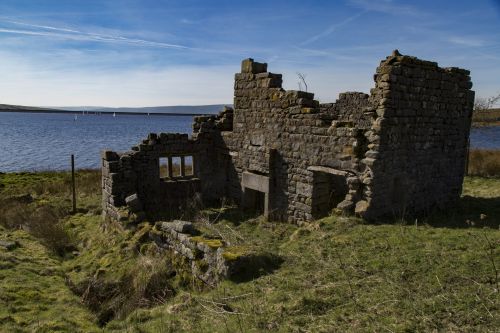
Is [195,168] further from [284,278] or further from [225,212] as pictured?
[284,278]

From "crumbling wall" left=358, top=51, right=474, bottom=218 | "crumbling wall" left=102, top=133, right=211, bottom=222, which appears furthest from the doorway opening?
"crumbling wall" left=102, top=133, right=211, bottom=222

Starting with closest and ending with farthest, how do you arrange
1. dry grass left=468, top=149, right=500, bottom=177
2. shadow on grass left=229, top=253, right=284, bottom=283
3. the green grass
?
the green grass, shadow on grass left=229, top=253, right=284, bottom=283, dry grass left=468, top=149, right=500, bottom=177

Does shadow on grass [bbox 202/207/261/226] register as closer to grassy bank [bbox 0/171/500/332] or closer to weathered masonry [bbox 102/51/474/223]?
weathered masonry [bbox 102/51/474/223]

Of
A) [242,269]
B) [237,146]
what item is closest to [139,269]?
[242,269]

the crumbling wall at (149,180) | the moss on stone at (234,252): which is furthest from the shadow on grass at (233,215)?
the moss on stone at (234,252)

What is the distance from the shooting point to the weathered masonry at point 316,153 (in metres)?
9.11

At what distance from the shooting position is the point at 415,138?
9.71 meters

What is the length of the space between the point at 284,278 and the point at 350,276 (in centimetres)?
102

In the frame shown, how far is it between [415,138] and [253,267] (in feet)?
17.9

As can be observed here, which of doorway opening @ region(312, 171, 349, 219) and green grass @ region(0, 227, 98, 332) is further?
doorway opening @ region(312, 171, 349, 219)

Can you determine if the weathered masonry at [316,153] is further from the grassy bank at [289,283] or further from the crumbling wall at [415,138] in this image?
the grassy bank at [289,283]

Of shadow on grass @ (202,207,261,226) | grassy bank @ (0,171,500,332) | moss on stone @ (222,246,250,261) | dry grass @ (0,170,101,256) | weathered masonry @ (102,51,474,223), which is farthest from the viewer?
shadow on grass @ (202,207,261,226)

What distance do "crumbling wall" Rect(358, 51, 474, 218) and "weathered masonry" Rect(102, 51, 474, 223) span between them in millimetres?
26

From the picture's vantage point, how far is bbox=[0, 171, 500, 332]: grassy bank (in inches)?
191
